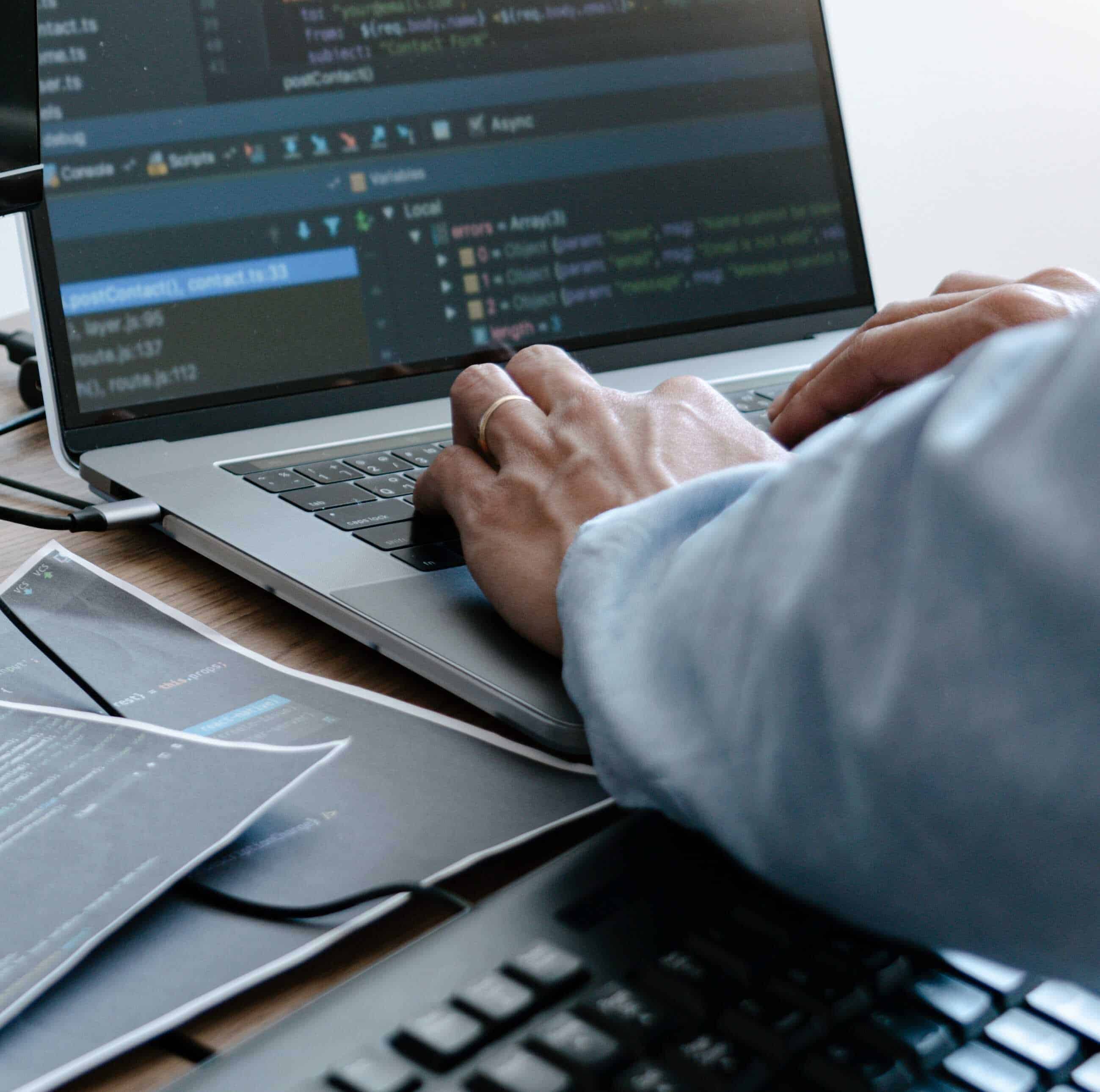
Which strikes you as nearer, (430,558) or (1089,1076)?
(1089,1076)

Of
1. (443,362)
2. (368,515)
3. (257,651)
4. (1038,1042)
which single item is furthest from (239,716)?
(443,362)

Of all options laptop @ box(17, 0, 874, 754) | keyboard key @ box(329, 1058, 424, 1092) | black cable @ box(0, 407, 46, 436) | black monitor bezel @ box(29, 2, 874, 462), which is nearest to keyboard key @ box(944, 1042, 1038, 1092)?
keyboard key @ box(329, 1058, 424, 1092)

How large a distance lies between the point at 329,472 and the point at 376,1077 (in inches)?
16.7

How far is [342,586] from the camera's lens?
0.48 m

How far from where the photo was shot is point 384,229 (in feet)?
2.38

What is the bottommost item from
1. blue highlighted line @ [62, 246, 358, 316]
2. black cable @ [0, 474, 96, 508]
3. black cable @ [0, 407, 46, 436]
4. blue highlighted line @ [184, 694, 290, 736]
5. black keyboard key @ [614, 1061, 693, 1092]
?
black keyboard key @ [614, 1061, 693, 1092]

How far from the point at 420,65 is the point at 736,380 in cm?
28

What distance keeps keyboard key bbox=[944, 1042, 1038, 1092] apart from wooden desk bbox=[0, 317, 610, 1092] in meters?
0.14

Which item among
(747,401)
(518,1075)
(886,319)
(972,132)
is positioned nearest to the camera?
(518,1075)

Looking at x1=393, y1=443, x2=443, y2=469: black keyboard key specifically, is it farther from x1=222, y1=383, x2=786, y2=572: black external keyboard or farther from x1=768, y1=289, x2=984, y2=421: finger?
x1=768, y1=289, x2=984, y2=421: finger

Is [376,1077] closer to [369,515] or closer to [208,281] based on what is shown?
[369,515]

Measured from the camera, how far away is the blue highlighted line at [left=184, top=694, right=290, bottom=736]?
404 millimetres

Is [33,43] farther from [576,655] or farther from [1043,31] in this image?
[1043,31]

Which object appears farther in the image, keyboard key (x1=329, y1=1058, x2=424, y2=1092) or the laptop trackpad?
the laptop trackpad
